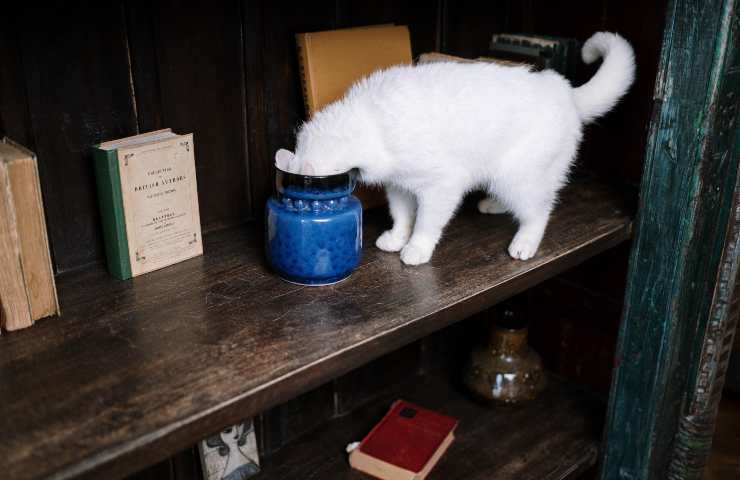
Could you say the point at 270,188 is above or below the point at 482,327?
above

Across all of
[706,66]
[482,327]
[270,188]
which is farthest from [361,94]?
[482,327]

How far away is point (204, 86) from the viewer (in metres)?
0.94

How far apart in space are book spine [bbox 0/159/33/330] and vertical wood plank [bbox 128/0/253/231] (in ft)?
0.73

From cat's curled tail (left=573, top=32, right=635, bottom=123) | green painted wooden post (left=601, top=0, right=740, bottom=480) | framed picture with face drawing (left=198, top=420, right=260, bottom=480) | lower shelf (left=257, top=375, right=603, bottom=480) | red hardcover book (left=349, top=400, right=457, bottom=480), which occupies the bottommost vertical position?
lower shelf (left=257, top=375, right=603, bottom=480)

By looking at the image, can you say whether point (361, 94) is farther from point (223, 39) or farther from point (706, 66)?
point (706, 66)

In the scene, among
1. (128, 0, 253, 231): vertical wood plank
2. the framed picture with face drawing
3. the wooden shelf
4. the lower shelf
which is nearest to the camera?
the wooden shelf

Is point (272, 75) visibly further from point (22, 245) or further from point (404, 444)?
point (404, 444)

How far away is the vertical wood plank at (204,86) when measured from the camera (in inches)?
34.3

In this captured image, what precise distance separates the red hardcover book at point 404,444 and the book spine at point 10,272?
24.7 inches

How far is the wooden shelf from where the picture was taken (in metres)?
0.62

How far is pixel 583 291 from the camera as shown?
4.53 ft

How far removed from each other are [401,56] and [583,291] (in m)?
0.61

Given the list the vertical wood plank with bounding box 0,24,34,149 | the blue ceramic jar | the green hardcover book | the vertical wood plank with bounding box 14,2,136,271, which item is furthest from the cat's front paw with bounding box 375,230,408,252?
the vertical wood plank with bounding box 0,24,34,149

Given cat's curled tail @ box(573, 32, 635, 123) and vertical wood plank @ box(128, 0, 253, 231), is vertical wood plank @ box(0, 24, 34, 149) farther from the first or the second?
cat's curled tail @ box(573, 32, 635, 123)
